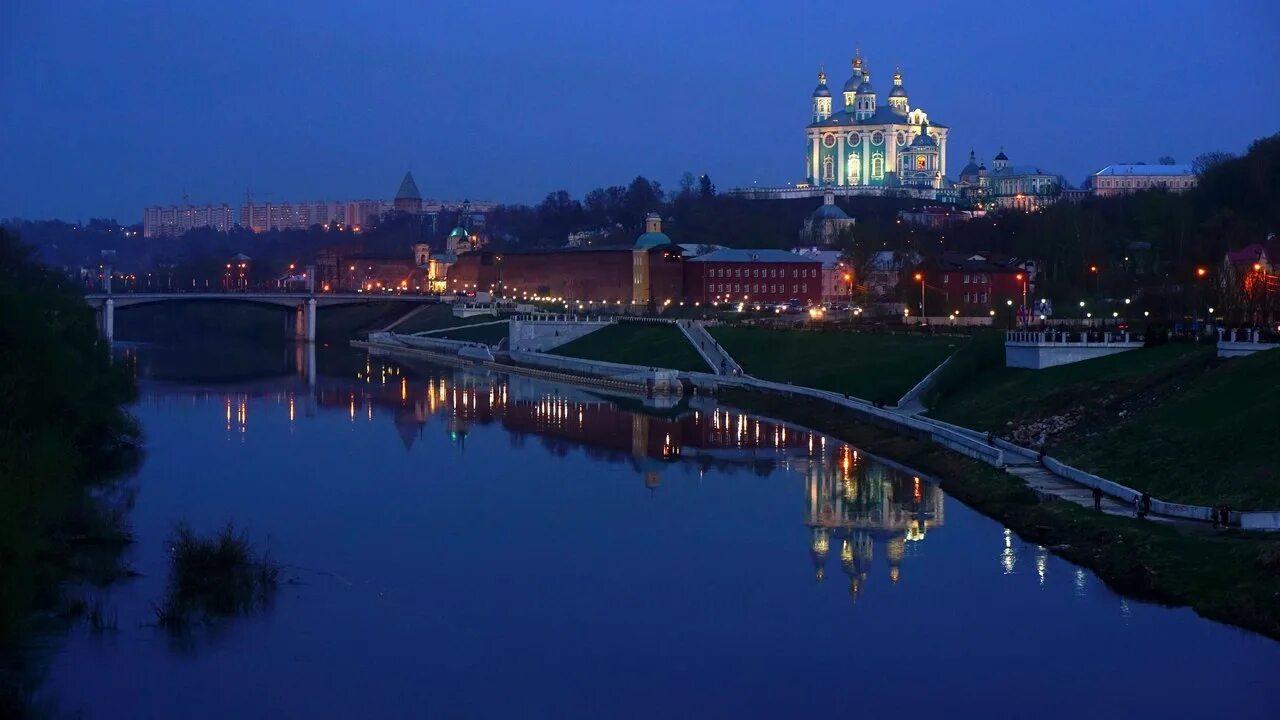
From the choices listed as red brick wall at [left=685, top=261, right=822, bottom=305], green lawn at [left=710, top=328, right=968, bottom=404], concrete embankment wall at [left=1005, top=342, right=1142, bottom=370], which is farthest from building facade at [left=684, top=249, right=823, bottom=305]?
concrete embankment wall at [left=1005, top=342, right=1142, bottom=370]

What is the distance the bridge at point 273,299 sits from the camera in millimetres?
93000

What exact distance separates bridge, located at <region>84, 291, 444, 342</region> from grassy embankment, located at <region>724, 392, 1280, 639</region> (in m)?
69.7

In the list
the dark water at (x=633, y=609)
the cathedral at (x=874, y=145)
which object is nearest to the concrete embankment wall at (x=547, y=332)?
the dark water at (x=633, y=609)

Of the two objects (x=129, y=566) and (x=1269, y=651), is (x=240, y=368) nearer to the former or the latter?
(x=129, y=566)

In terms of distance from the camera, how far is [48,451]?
79.8 ft

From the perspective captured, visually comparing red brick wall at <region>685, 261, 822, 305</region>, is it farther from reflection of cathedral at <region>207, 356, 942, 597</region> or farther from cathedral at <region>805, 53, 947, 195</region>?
cathedral at <region>805, 53, 947, 195</region>

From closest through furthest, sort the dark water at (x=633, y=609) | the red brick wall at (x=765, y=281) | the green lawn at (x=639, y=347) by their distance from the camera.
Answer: the dark water at (x=633, y=609) < the green lawn at (x=639, y=347) < the red brick wall at (x=765, y=281)

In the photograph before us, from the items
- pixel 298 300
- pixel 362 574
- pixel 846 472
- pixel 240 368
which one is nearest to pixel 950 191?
pixel 298 300

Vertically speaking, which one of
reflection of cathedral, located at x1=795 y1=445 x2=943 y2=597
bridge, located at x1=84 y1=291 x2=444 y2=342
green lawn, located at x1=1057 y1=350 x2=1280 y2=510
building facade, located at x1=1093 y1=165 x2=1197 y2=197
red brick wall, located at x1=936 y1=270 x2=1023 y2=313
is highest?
building facade, located at x1=1093 y1=165 x2=1197 y2=197

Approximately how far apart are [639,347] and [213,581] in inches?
1799

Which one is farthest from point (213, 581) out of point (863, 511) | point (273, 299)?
point (273, 299)

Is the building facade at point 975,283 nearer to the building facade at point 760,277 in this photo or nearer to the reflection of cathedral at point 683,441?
the reflection of cathedral at point 683,441

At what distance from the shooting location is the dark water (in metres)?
18.8

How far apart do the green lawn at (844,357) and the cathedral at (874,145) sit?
104 meters
